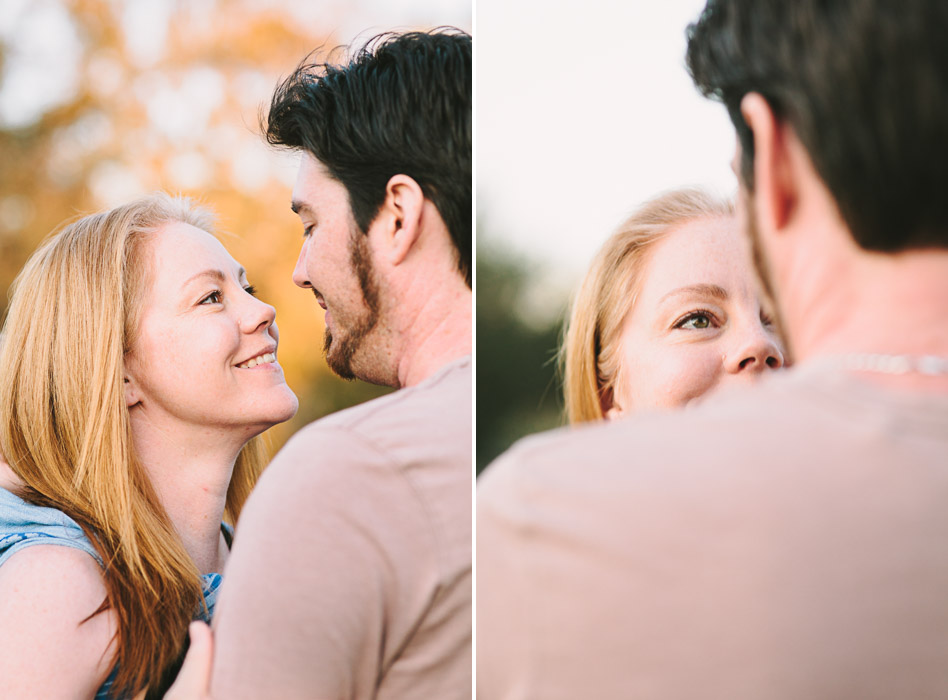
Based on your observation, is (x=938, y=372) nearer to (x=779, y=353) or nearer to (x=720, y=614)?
(x=720, y=614)

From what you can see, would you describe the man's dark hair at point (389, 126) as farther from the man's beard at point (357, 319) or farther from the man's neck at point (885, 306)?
the man's neck at point (885, 306)

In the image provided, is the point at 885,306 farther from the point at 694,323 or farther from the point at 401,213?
the point at 694,323

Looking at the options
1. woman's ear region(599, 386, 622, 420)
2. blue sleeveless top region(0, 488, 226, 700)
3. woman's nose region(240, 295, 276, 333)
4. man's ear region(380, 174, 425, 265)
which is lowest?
blue sleeveless top region(0, 488, 226, 700)

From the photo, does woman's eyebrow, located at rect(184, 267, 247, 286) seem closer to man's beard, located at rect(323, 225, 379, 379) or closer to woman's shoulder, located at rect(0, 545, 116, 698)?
man's beard, located at rect(323, 225, 379, 379)

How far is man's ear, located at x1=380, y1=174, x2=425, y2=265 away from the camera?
55.9 inches

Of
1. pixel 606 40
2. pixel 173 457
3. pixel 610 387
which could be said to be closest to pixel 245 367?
pixel 173 457

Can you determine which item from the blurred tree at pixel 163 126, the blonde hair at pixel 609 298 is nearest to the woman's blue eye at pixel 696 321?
the blonde hair at pixel 609 298

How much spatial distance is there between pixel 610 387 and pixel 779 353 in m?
0.41

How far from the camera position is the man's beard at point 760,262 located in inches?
35.6

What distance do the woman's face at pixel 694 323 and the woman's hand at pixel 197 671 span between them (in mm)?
1094

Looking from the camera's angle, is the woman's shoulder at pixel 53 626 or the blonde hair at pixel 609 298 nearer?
the woman's shoulder at pixel 53 626

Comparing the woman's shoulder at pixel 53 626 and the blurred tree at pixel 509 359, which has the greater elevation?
the blurred tree at pixel 509 359

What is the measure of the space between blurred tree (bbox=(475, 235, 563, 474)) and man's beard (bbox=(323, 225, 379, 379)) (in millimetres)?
379


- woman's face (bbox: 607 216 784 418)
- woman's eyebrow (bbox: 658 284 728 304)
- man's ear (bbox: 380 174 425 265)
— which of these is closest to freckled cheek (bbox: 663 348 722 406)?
woman's face (bbox: 607 216 784 418)
